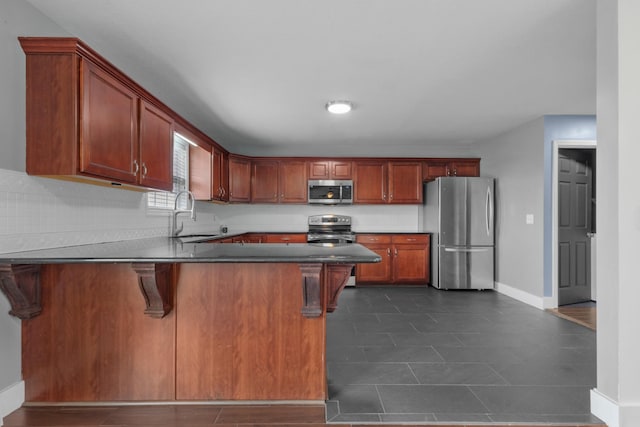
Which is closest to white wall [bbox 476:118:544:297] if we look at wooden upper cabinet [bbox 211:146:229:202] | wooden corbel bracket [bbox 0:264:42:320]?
wooden upper cabinet [bbox 211:146:229:202]

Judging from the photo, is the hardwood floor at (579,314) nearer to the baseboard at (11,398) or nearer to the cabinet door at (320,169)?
the cabinet door at (320,169)

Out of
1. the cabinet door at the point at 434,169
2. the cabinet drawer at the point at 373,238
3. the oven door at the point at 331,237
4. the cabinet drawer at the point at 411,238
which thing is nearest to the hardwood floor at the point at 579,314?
the cabinet drawer at the point at 411,238

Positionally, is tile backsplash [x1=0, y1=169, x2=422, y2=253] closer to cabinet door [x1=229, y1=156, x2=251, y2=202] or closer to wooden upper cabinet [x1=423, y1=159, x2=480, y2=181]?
cabinet door [x1=229, y1=156, x2=251, y2=202]

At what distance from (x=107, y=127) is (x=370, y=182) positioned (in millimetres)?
4252

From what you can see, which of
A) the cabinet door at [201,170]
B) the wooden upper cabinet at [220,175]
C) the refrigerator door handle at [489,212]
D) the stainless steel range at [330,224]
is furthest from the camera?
the stainless steel range at [330,224]

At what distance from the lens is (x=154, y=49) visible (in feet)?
8.73

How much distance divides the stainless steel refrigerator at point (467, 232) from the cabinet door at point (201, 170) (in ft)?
11.1

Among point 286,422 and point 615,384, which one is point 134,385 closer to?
point 286,422

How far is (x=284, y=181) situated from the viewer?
19.4 feet

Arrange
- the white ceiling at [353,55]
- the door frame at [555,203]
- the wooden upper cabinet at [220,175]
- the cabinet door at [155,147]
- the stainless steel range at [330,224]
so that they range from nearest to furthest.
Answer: the white ceiling at [353,55]
the cabinet door at [155,147]
the door frame at [555,203]
the wooden upper cabinet at [220,175]
the stainless steel range at [330,224]

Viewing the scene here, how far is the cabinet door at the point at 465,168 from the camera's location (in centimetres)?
583

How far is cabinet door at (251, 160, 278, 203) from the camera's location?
232 inches

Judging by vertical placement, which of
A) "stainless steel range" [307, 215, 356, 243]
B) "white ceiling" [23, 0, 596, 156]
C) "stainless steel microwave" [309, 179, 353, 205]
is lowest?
"stainless steel range" [307, 215, 356, 243]

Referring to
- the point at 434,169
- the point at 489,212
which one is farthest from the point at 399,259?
the point at 434,169
